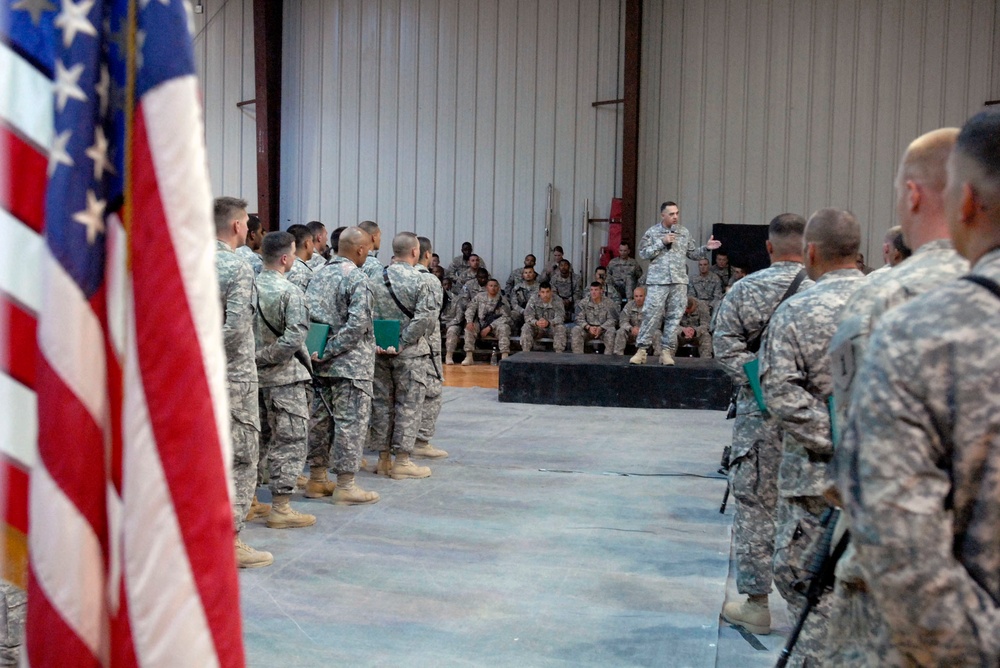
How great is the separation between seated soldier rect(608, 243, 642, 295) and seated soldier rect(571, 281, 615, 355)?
1.02 metres

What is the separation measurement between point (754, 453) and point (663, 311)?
646cm

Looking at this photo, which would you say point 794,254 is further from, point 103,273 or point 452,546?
point 103,273

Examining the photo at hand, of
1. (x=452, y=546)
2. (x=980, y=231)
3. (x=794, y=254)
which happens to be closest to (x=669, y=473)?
(x=452, y=546)

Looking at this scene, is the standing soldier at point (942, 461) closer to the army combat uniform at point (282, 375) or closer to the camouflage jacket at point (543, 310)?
Answer: the army combat uniform at point (282, 375)

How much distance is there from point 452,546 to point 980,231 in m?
3.88

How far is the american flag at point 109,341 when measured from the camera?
1.33 metres

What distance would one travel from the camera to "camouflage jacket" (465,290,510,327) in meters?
13.4

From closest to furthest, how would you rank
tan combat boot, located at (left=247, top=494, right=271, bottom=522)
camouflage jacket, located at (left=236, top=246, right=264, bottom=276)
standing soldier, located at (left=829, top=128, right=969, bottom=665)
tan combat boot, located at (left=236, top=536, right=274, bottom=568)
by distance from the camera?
standing soldier, located at (left=829, top=128, right=969, bottom=665) → tan combat boot, located at (left=236, top=536, right=274, bottom=568) → tan combat boot, located at (left=247, top=494, right=271, bottom=522) → camouflage jacket, located at (left=236, top=246, right=264, bottom=276)

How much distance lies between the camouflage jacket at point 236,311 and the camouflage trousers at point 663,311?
6.21 meters

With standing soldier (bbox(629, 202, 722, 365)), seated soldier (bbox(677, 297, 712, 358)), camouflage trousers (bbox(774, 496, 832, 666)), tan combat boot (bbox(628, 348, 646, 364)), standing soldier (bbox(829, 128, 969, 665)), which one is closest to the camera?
standing soldier (bbox(829, 128, 969, 665))

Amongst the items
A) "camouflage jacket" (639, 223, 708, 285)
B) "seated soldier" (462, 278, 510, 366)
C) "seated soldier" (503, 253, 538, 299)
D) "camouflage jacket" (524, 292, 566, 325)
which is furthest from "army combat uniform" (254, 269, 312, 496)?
"seated soldier" (503, 253, 538, 299)

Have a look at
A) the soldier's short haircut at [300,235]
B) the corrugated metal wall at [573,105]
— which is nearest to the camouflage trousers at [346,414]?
the soldier's short haircut at [300,235]

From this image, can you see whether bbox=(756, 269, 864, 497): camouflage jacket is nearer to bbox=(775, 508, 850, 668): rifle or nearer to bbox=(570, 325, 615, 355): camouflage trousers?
bbox=(775, 508, 850, 668): rifle

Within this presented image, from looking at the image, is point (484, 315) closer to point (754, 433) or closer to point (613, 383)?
point (613, 383)
